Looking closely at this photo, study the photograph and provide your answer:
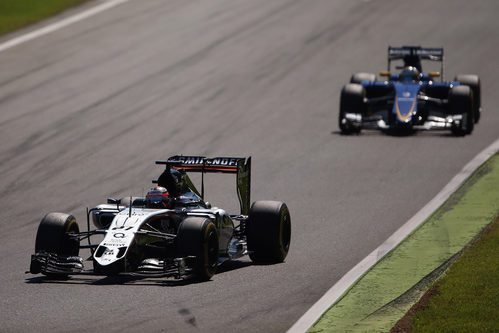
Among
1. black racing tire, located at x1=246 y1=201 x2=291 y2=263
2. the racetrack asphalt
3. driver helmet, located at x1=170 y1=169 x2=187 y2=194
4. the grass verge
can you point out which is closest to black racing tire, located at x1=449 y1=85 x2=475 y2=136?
the racetrack asphalt

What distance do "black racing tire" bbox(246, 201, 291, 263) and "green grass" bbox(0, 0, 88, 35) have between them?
27013 mm

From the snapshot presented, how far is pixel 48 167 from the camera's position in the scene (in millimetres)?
24172

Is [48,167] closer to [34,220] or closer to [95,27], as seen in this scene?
[34,220]

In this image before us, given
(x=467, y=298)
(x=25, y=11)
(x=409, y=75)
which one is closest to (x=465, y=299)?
(x=467, y=298)

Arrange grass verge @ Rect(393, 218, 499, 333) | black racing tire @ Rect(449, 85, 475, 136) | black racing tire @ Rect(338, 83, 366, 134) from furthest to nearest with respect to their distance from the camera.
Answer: black racing tire @ Rect(338, 83, 366, 134) < black racing tire @ Rect(449, 85, 475, 136) < grass verge @ Rect(393, 218, 499, 333)

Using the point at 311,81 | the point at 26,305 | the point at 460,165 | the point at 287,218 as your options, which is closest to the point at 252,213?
the point at 287,218

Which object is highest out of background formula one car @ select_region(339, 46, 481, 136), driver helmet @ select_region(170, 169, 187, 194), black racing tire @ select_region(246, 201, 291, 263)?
background formula one car @ select_region(339, 46, 481, 136)

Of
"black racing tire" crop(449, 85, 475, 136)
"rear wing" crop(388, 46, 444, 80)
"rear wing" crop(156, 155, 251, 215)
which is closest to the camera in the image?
"rear wing" crop(156, 155, 251, 215)

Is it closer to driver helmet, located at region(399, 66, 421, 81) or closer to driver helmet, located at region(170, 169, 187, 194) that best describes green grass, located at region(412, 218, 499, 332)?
driver helmet, located at region(170, 169, 187, 194)

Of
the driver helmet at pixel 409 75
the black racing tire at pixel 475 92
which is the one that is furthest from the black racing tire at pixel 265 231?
the black racing tire at pixel 475 92

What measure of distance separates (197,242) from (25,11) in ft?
Answer: 103

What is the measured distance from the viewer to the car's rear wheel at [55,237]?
554 inches

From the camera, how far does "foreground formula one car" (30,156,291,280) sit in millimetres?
13484

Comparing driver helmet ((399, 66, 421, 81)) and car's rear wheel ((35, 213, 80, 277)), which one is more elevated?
driver helmet ((399, 66, 421, 81))
